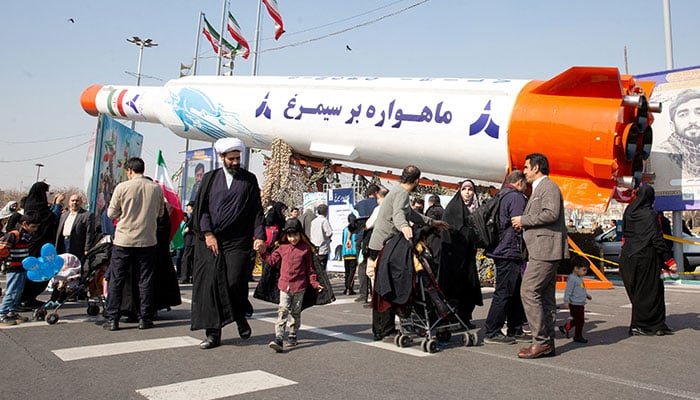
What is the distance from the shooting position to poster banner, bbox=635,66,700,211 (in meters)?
10.2

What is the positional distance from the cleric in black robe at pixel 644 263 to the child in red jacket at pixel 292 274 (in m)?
3.36

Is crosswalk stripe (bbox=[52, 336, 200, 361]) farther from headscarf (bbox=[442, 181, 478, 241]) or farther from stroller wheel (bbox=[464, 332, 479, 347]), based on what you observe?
headscarf (bbox=[442, 181, 478, 241])

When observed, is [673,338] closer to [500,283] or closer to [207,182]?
[500,283]

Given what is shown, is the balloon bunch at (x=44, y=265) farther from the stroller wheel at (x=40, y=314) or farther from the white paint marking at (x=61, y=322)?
the white paint marking at (x=61, y=322)

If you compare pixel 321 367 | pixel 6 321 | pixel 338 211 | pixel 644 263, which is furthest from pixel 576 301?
pixel 338 211

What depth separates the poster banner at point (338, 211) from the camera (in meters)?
11.9

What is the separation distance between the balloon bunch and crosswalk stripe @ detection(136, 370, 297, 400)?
308 centimetres

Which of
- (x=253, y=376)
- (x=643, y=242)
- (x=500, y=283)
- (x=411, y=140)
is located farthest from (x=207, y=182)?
(x=411, y=140)

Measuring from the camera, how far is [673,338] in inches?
213

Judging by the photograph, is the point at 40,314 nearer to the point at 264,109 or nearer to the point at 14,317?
the point at 14,317

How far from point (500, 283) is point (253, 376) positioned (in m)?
2.54

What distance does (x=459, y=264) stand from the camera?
5.33m

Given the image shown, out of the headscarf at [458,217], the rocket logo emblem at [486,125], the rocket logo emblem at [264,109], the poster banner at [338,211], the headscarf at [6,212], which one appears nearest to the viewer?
the headscarf at [458,217]

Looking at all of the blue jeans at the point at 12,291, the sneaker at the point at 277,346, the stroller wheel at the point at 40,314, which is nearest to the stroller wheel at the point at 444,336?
the sneaker at the point at 277,346
